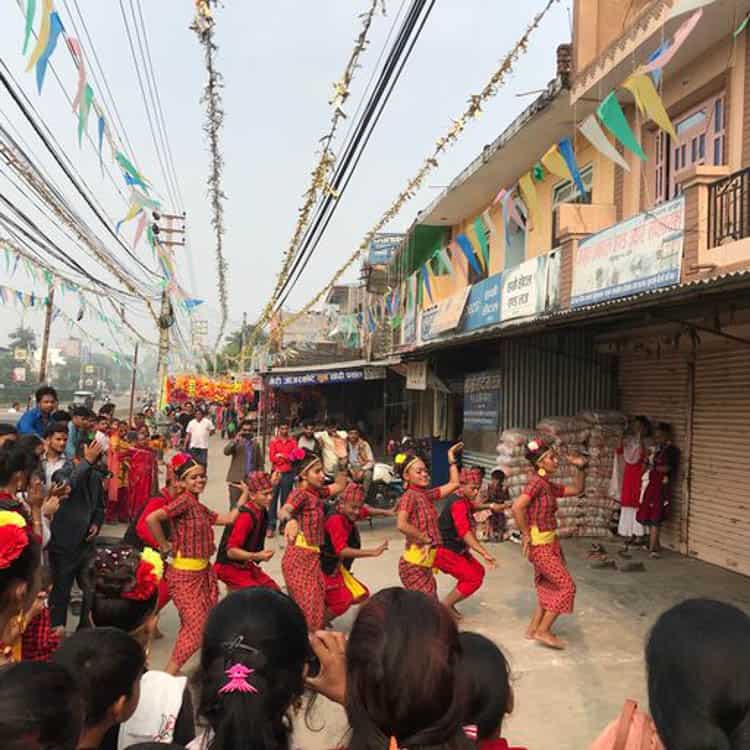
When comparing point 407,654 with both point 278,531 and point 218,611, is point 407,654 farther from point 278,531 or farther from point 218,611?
point 278,531

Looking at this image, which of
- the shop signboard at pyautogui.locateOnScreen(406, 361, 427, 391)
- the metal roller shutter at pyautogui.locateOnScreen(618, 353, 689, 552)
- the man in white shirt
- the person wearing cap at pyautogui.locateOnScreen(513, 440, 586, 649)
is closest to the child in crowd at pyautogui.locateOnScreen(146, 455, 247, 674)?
the person wearing cap at pyautogui.locateOnScreen(513, 440, 586, 649)

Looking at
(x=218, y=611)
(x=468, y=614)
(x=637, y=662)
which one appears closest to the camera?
(x=218, y=611)

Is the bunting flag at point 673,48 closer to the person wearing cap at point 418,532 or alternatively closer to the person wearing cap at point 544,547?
the person wearing cap at point 544,547

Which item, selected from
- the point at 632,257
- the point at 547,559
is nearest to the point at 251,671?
the point at 547,559

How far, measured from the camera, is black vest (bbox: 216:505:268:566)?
4.94 m

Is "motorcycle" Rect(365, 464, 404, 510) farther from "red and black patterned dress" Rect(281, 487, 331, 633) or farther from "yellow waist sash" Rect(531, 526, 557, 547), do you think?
"red and black patterned dress" Rect(281, 487, 331, 633)

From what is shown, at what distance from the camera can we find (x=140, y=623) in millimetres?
2834

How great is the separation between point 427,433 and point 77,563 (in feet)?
37.3

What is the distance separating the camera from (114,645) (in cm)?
206

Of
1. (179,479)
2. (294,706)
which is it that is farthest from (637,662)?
(294,706)

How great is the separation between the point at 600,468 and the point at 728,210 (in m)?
3.94

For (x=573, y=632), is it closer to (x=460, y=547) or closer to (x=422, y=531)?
(x=460, y=547)

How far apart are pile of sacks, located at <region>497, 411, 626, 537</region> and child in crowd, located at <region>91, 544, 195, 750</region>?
723 centimetres

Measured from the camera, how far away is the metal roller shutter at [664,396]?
348 inches
